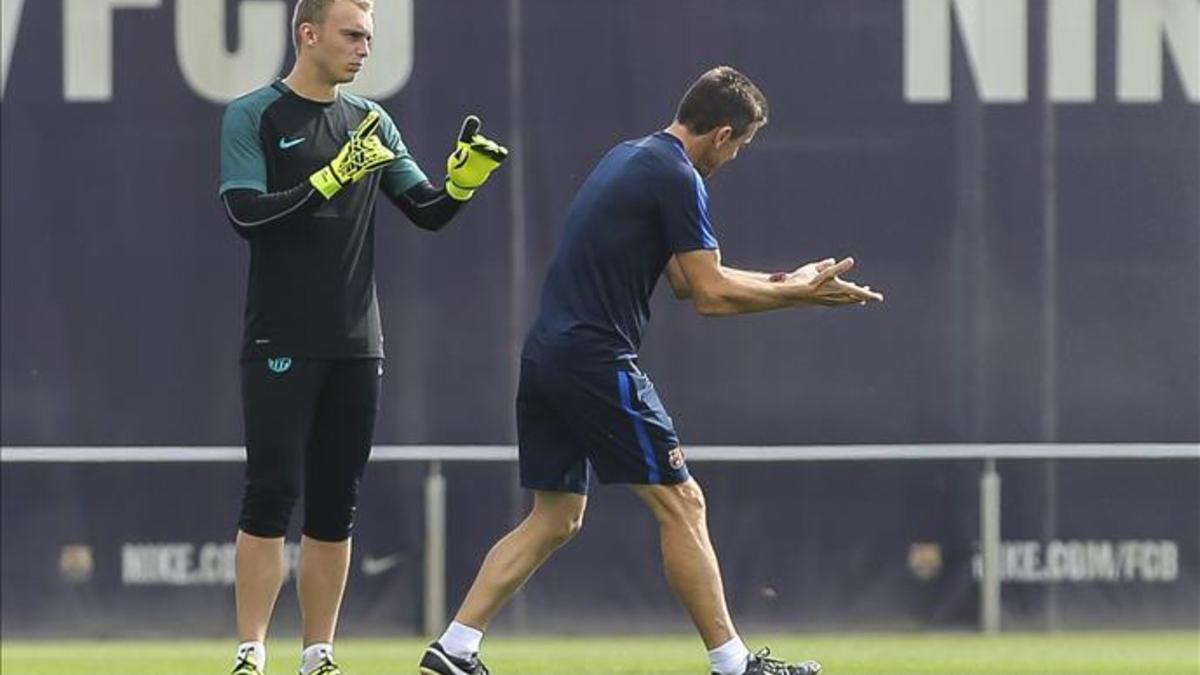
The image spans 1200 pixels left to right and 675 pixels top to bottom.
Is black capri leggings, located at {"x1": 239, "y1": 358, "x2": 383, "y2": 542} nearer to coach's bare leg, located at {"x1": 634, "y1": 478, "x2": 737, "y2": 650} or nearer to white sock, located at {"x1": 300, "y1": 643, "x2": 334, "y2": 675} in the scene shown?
white sock, located at {"x1": 300, "y1": 643, "x2": 334, "y2": 675}

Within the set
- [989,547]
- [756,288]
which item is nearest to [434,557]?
[989,547]

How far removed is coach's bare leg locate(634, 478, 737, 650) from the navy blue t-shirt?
1.32 ft

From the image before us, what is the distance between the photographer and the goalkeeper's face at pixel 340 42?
7000 millimetres

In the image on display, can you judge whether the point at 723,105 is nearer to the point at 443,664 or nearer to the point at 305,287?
the point at 305,287

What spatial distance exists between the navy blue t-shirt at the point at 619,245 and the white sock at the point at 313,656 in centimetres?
100

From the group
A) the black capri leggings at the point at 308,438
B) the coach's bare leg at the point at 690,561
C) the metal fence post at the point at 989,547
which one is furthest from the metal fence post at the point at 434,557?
the coach's bare leg at the point at 690,561

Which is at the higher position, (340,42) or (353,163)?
(340,42)

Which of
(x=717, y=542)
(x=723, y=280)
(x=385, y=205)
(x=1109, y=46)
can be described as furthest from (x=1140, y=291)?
(x=723, y=280)

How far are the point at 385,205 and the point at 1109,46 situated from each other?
116 inches

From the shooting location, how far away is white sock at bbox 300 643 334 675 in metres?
7.19

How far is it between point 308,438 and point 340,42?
1085 mm

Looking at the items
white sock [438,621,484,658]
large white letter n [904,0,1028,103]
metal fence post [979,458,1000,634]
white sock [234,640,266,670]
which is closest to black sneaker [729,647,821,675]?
white sock [438,621,484,658]

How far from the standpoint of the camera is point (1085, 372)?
10.4m

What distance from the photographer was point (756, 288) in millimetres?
6965
